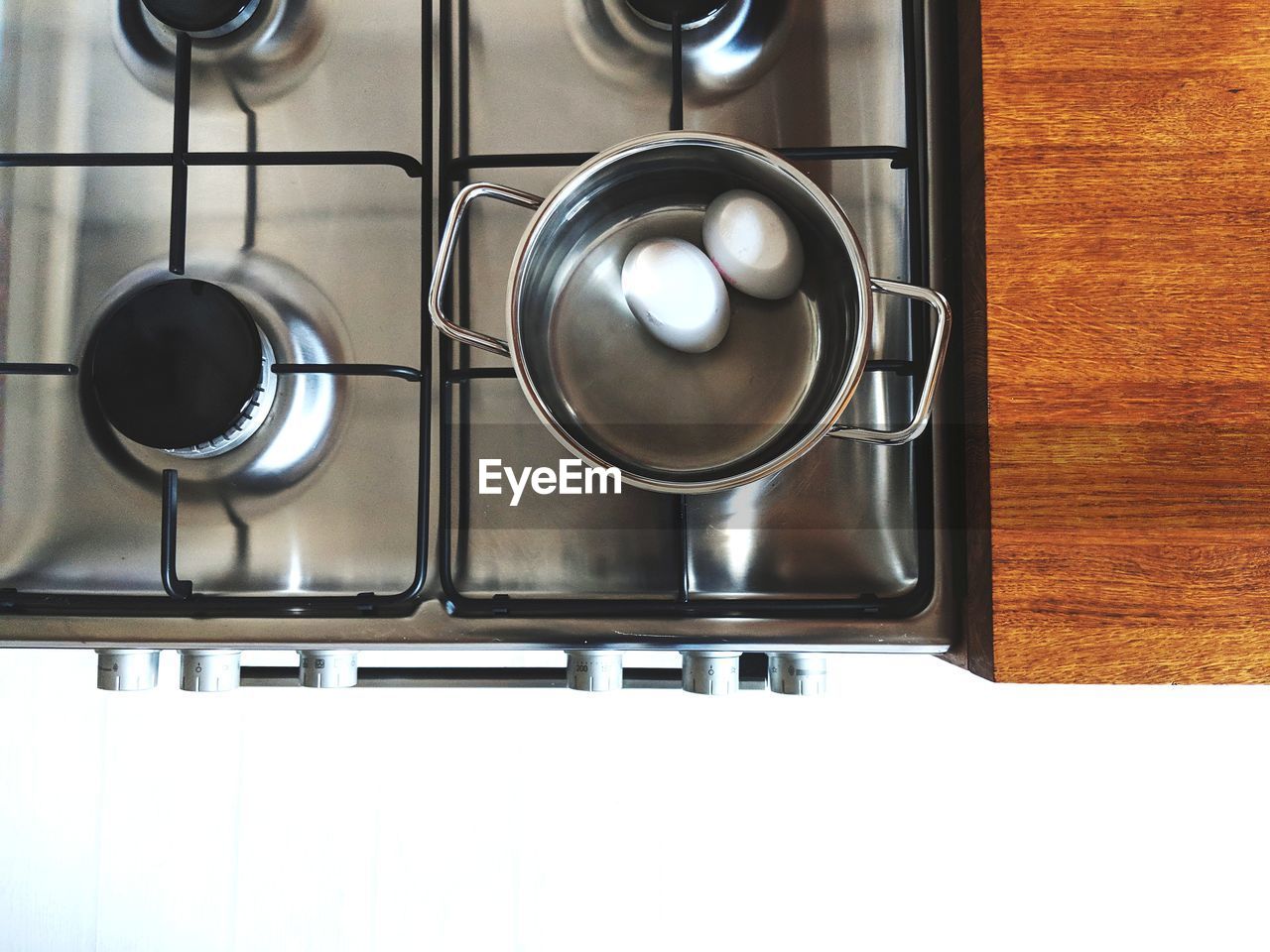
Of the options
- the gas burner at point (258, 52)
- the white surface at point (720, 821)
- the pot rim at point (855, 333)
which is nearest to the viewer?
the pot rim at point (855, 333)

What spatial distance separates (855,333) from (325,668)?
33 cm

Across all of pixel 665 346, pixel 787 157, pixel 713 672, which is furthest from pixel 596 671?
pixel 787 157

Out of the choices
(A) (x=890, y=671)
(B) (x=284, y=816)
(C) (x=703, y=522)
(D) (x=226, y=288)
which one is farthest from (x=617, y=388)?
(B) (x=284, y=816)

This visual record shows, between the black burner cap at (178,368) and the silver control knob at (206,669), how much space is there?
0.12 m

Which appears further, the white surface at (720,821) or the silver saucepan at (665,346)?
the white surface at (720,821)

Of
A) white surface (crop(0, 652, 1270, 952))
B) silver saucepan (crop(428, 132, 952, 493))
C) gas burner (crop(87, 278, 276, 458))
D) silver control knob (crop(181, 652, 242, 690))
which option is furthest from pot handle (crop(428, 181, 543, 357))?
white surface (crop(0, 652, 1270, 952))

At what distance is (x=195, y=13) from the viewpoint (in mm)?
439

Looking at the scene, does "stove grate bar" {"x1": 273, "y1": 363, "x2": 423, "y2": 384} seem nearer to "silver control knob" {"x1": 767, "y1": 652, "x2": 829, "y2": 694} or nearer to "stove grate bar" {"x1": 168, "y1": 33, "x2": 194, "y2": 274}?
"stove grate bar" {"x1": 168, "y1": 33, "x2": 194, "y2": 274}

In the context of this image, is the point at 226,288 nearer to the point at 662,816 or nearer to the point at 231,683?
the point at 231,683

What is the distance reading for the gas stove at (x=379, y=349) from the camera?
42 centimetres

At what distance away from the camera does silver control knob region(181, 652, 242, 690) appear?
1.45 ft

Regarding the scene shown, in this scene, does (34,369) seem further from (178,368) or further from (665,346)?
(665,346)

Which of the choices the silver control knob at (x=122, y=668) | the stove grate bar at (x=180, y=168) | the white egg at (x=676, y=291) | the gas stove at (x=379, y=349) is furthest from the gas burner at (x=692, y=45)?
the silver control knob at (x=122, y=668)

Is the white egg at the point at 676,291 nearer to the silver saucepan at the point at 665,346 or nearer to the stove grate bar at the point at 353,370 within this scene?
the silver saucepan at the point at 665,346
